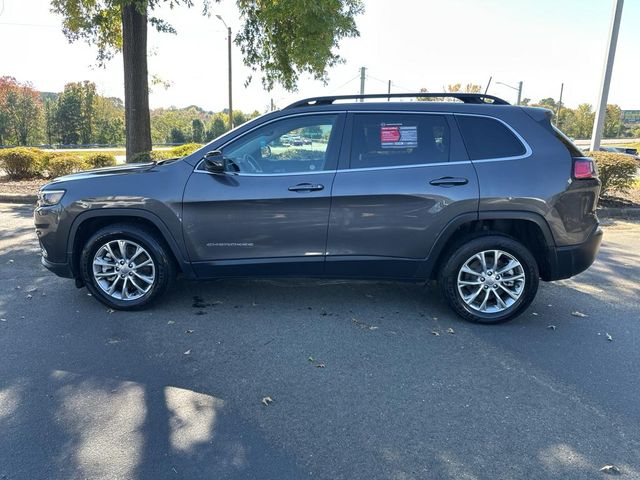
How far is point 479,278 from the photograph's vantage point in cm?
422

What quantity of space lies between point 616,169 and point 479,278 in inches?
272

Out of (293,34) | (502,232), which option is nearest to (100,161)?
(293,34)

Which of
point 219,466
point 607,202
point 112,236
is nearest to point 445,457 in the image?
point 219,466

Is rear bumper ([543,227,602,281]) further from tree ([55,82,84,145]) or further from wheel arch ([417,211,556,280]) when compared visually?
tree ([55,82,84,145])

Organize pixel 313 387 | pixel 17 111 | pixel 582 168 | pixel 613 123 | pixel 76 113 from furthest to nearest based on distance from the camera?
pixel 613 123 → pixel 76 113 → pixel 17 111 → pixel 582 168 → pixel 313 387

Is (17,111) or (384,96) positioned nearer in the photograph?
(384,96)

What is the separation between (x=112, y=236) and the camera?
4.32 m

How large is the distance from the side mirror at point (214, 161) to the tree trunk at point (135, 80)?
7036 mm

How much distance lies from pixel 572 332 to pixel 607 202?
6.81 m

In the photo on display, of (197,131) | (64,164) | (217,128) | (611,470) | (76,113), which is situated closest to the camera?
(611,470)

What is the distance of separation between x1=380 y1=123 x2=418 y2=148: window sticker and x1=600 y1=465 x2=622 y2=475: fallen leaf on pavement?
2671 mm

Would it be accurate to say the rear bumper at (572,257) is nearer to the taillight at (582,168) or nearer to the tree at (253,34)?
the taillight at (582,168)

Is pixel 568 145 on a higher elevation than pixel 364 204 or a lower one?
higher

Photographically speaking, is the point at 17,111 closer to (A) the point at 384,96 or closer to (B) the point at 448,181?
(A) the point at 384,96
